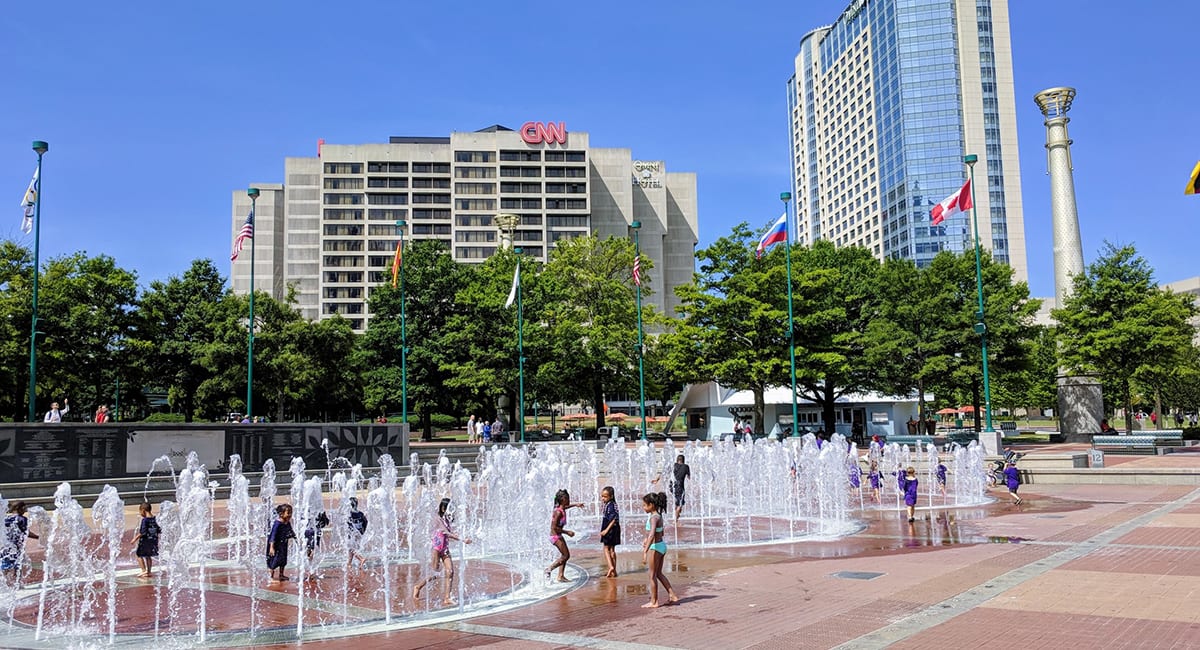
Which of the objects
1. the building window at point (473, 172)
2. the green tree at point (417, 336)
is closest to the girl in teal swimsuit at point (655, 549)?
the green tree at point (417, 336)

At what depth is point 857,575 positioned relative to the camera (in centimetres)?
1155

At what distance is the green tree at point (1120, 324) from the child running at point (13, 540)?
136ft

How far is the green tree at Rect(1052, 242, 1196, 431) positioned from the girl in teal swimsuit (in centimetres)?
3688

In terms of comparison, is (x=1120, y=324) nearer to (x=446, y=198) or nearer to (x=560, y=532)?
(x=560, y=532)

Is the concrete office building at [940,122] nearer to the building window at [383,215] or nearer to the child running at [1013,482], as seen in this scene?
the building window at [383,215]

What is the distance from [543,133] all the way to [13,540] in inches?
3962

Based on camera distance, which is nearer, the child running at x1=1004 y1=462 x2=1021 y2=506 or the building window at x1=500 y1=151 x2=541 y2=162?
the child running at x1=1004 y1=462 x2=1021 y2=506

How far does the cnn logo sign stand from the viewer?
10888 centimetres

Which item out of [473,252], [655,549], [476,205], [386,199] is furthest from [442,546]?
[386,199]

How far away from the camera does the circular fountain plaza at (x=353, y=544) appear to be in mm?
9766

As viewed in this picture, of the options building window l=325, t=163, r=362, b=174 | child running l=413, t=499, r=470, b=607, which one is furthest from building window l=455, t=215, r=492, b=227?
child running l=413, t=499, r=470, b=607

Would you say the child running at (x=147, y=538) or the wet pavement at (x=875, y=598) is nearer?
the wet pavement at (x=875, y=598)

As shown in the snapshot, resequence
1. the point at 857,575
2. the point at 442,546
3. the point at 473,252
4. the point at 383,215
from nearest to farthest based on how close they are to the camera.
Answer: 1. the point at 442,546
2. the point at 857,575
3. the point at 383,215
4. the point at 473,252

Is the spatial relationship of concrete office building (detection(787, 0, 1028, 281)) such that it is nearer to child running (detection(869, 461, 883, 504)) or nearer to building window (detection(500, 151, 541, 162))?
building window (detection(500, 151, 541, 162))
